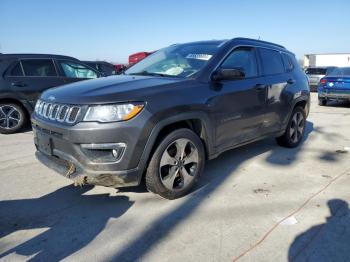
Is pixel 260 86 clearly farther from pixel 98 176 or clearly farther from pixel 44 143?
pixel 44 143

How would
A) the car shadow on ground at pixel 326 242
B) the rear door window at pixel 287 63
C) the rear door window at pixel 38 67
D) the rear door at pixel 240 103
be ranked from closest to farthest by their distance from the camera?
the car shadow on ground at pixel 326 242, the rear door at pixel 240 103, the rear door window at pixel 287 63, the rear door window at pixel 38 67

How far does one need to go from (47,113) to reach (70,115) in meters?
0.50

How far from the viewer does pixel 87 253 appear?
278cm

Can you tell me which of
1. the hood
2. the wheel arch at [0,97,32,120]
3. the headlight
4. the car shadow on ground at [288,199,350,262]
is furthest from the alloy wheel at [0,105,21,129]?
the car shadow on ground at [288,199,350,262]

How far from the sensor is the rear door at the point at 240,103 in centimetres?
409

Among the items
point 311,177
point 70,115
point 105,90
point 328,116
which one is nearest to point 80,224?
point 70,115

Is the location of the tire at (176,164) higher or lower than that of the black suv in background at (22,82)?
lower

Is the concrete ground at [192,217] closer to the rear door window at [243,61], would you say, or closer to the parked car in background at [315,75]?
the rear door window at [243,61]

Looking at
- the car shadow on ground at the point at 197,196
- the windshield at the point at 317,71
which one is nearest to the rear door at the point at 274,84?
the car shadow on ground at the point at 197,196

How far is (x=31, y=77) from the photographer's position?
7.32m

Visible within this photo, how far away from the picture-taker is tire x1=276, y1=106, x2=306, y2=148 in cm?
580

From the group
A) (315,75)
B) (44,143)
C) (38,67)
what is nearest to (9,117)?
(38,67)

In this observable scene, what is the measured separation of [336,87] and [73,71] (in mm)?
9067

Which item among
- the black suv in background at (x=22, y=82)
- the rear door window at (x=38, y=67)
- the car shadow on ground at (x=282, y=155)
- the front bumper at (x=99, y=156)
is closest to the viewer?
the front bumper at (x=99, y=156)
